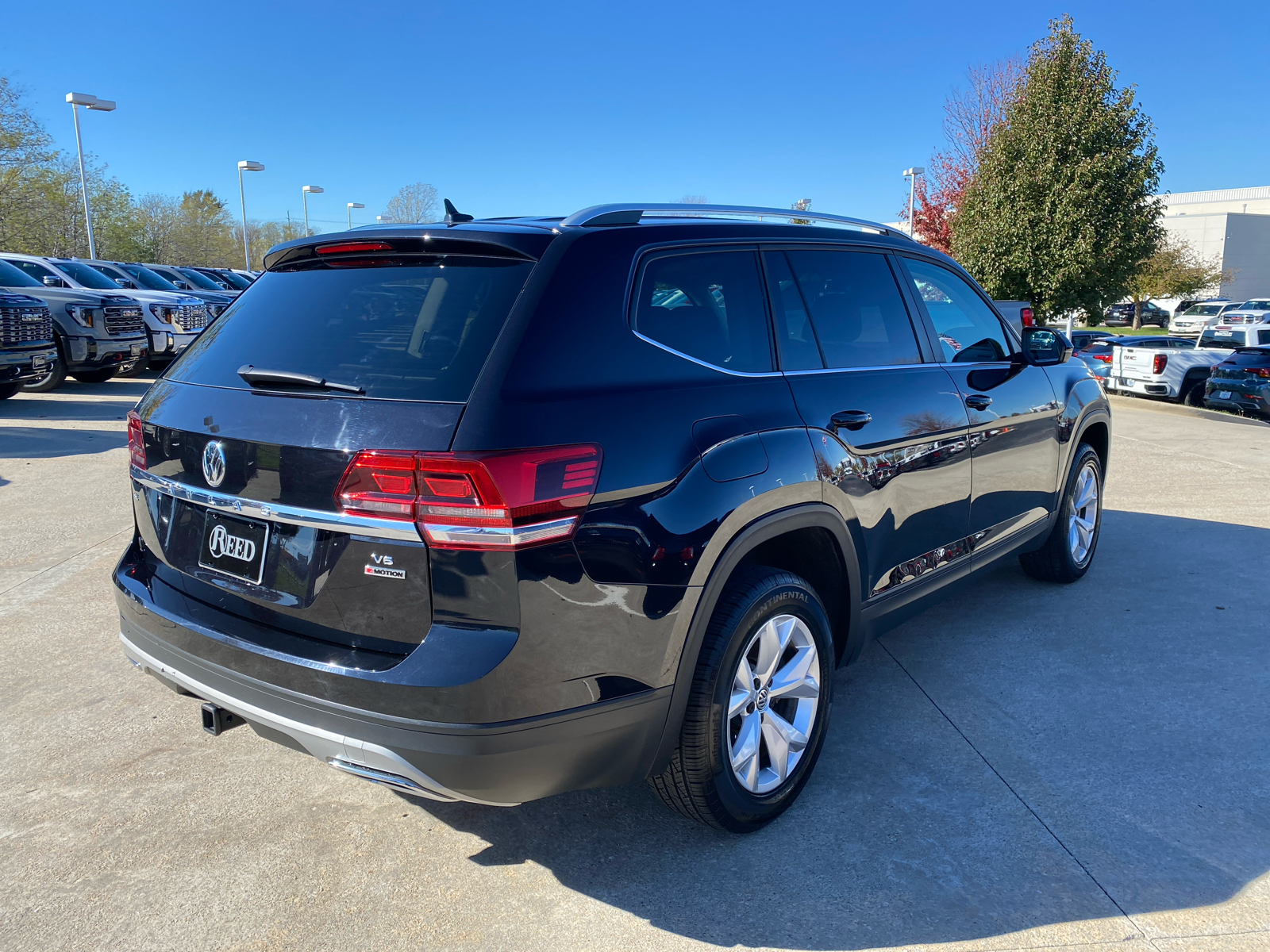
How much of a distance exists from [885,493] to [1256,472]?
8091 millimetres

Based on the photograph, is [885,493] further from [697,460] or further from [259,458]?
[259,458]

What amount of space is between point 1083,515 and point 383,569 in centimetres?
457

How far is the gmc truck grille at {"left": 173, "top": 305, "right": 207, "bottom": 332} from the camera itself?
15.8 m

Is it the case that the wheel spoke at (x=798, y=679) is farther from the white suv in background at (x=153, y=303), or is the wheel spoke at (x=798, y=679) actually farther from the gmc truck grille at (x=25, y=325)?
the white suv in background at (x=153, y=303)

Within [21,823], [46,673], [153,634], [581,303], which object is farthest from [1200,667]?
[46,673]

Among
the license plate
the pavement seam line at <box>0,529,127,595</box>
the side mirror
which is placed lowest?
the pavement seam line at <box>0,529,127,595</box>

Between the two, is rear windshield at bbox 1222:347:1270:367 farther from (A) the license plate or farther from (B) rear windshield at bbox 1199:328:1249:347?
(A) the license plate

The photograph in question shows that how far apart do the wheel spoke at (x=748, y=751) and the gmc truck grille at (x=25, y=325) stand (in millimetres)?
11644

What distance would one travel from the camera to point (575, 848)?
2.86m

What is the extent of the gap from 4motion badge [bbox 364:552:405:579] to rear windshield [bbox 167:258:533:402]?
387 mm

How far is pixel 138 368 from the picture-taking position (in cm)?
1620

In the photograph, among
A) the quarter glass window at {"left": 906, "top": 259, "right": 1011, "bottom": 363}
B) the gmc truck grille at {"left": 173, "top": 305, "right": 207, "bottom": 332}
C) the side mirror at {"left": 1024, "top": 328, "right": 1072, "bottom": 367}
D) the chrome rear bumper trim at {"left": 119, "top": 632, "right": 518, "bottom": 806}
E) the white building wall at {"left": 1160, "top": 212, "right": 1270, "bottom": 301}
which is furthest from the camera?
Answer: the white building wall at {"left": 1160, "top": 212, "right": 1270, "bottom": 301}

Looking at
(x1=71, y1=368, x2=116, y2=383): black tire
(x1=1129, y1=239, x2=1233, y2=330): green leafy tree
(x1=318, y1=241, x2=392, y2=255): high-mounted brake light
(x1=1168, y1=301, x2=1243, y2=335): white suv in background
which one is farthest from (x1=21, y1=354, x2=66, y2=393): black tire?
(x1=1129, y1=239, x2=1233, y2=330): green leafy tree

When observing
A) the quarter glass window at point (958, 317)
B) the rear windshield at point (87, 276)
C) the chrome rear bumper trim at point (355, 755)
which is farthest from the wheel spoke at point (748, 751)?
the rear windshield at point (87, 276)
